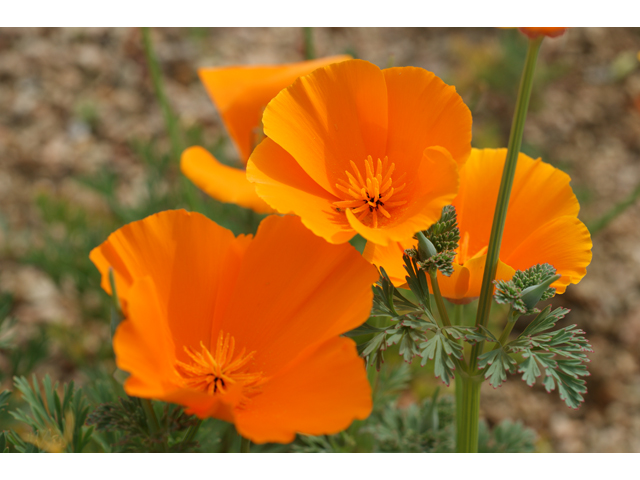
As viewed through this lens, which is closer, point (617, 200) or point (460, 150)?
point (460, 150)

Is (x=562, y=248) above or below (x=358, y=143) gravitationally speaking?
below

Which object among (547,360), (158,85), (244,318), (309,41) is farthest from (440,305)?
(158,85)

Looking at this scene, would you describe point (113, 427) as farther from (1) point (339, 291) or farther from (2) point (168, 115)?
(2) point (168, 115)

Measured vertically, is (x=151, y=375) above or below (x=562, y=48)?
below

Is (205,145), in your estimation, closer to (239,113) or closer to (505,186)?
(239,113)

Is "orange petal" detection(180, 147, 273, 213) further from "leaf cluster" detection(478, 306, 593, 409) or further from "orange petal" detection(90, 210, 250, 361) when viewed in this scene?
"leaf cluster" detection(478, 306, 593, 409)
